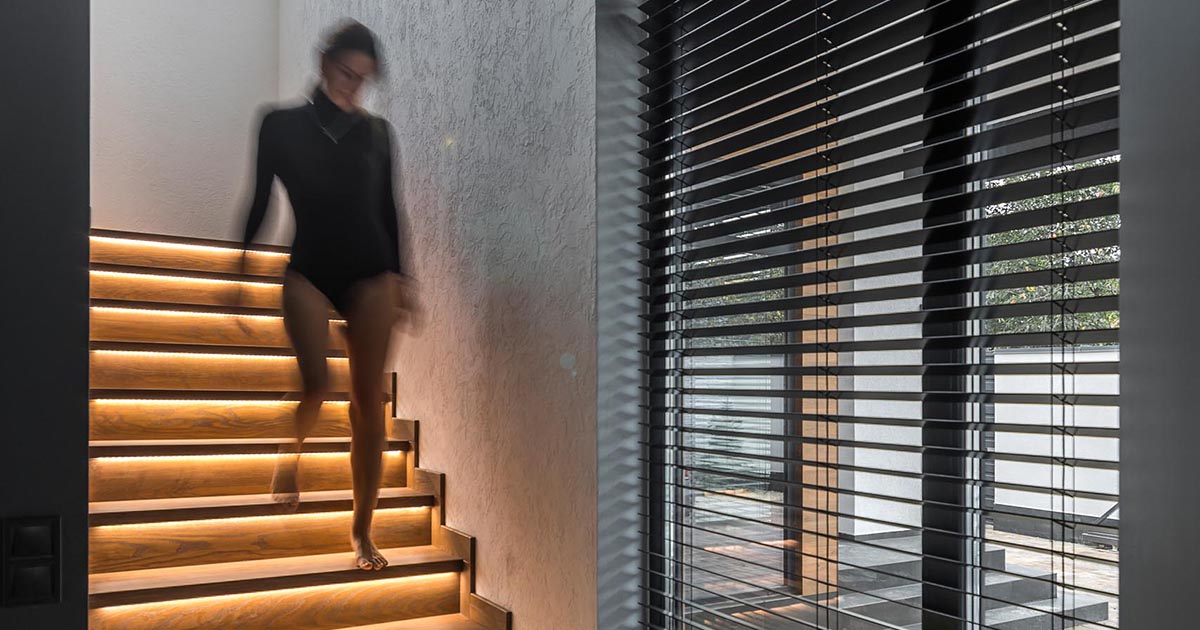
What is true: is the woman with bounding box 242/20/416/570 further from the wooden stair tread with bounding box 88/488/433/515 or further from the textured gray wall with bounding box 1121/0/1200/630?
the textured gray wall with bounding box 1121/0/1200/630

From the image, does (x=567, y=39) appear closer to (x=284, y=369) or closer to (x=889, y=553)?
(x=889, y=553)

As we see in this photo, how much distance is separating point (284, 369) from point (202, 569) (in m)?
1.13

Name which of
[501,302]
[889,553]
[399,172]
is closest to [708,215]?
[889,553]

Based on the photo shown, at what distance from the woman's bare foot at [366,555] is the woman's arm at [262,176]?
1020mm

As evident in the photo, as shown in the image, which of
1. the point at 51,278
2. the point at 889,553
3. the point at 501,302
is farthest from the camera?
the point at 501,302

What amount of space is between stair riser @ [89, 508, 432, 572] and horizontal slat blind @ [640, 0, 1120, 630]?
128cm

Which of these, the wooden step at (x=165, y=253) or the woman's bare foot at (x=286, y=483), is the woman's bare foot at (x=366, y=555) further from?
the wooden step at (x=165, y=253)

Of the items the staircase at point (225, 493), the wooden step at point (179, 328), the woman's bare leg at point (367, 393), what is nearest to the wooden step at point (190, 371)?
the staircase at point (225, 493)

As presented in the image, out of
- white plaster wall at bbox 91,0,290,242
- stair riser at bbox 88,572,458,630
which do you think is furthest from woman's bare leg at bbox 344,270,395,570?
white plaster wall at bbox 91,0,290,242

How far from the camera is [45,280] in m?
1.40

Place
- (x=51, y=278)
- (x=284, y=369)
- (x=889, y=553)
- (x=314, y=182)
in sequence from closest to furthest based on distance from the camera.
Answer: (x=51, y=278), (x=889, y=553), (x=314, y=182), (x=284, y=369)

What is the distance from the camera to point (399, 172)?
13.2 ft

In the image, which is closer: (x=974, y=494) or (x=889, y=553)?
(x=974, y=494)

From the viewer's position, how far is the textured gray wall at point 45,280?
138 centimetres
